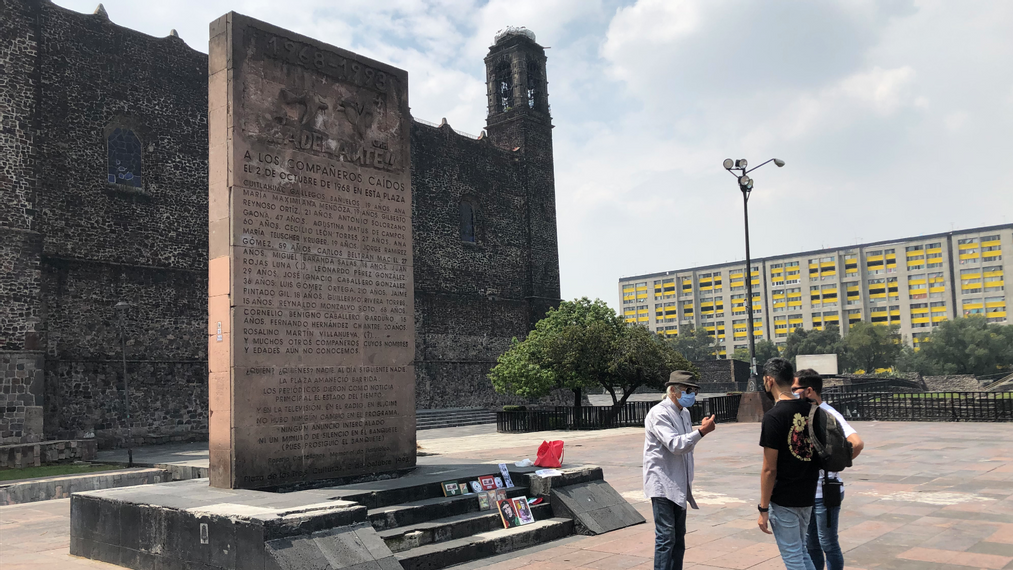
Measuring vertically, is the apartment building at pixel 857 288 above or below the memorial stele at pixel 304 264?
above

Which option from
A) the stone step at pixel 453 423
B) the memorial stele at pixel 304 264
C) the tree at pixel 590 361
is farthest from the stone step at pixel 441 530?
the stone step at pixel 453 423

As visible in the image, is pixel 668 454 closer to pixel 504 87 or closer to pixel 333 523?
pixel 333 523

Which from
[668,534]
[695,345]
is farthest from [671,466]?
[695,345]

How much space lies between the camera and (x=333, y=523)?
5.82 meters

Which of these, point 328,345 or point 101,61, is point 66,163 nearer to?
point 101,61

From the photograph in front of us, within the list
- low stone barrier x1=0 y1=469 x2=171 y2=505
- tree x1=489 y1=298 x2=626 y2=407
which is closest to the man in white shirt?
low stone barrier x1=0 y1=469 x2=171 y2=505

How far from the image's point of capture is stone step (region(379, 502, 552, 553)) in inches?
257

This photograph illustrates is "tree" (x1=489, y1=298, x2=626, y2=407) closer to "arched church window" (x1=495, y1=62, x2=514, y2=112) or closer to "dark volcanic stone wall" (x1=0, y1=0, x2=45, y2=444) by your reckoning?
"dark volcanic stone wall" (x1=0, y1=0, x2=45, y2=444)

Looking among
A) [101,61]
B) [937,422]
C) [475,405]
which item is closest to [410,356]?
[937,422]

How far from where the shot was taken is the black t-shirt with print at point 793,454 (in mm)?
4234

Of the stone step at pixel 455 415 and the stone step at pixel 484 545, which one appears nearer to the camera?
the stone step at pixel 484 545

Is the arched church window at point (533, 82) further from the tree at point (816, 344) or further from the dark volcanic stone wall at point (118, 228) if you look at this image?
the tree at point (816, 344)

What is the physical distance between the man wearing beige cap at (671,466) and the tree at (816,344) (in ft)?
283

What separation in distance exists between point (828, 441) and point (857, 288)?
109 metres
